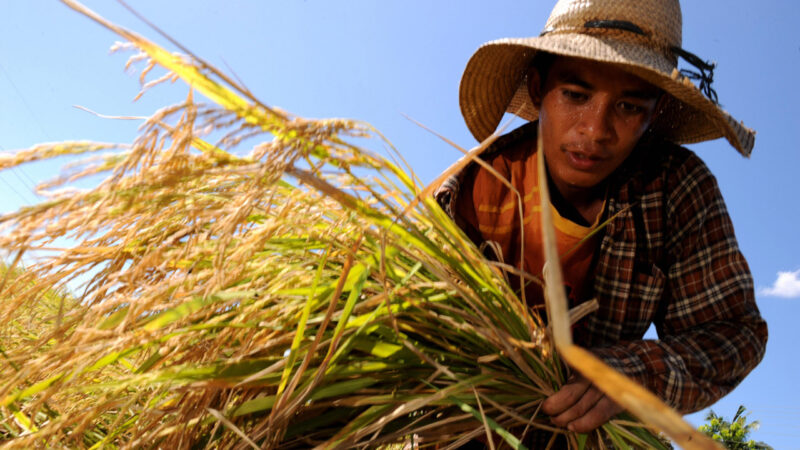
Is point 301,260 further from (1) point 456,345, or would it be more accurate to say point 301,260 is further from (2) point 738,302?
(2) point 738,302

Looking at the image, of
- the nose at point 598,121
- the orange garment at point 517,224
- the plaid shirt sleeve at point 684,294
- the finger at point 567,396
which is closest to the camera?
the finger at point 567,396

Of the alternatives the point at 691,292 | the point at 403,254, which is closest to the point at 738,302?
the point at 691,292

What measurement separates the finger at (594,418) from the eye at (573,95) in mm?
950

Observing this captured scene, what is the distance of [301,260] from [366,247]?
14 centimetres

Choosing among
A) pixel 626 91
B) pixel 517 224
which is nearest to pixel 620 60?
pixel 626 91

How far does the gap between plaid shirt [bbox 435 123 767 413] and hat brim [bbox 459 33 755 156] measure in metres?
0.13

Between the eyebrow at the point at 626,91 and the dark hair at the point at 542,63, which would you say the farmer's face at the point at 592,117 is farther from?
the dark hair at the point at 542,63

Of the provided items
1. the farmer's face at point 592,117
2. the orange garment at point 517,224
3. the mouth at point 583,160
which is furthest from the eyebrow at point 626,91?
the orange garment at point 517,224

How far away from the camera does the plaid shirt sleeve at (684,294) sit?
4.99 feet

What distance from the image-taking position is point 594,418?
1177 mm

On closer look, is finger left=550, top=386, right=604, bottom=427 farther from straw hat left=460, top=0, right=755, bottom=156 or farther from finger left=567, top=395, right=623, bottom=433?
straw hat left=460, top=0, right=755, bottom=156

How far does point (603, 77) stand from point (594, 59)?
0.12 meters

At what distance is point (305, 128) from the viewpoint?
80 centimetres

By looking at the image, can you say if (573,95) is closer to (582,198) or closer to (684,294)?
(582,198)
